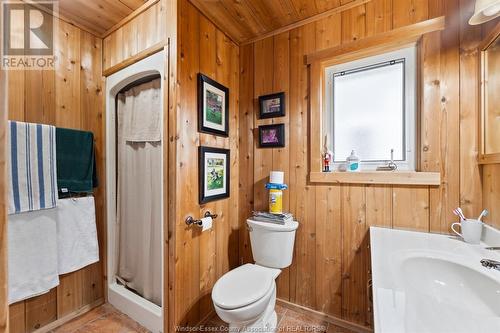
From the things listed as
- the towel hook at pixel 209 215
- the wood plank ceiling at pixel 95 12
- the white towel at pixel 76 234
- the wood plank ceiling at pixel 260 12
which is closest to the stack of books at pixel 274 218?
the towel hook at pixel 209 215

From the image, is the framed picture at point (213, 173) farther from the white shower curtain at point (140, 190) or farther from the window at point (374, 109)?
the window at point (374, 109)

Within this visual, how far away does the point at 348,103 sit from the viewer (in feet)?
5.64

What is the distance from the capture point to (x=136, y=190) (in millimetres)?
1818

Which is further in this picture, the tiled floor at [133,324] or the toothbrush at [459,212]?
the tiled floor at [133,324]

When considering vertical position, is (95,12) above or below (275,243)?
above

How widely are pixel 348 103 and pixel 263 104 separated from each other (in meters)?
0.71

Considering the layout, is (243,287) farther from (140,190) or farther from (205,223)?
(140,190)

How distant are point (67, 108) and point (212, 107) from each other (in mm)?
1148

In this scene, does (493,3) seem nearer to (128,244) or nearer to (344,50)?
(344,50)

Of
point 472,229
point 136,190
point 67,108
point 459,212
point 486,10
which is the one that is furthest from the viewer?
point 136,190

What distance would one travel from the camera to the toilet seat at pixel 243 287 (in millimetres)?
1249

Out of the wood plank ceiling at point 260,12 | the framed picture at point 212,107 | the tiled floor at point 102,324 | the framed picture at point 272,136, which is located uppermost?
the wood plank ceiling at point 260,12

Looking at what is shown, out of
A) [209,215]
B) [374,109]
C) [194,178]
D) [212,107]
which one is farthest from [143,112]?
[374,109]

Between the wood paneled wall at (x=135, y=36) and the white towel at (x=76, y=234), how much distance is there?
1.19m
